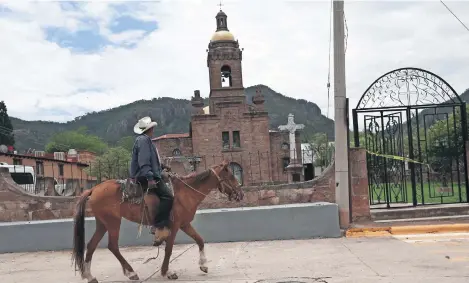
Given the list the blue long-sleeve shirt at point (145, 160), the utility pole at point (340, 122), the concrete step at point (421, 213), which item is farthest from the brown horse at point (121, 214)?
the concrete step at point (421, 213)

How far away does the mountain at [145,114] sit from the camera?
166 m

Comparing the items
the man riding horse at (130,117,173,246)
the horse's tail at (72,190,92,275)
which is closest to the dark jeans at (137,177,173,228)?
the man riding horse at (130,117,173,246)

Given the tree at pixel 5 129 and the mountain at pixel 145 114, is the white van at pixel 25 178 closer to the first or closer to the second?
the tree at pixel 5 129

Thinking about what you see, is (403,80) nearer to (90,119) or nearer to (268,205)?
(268,205)

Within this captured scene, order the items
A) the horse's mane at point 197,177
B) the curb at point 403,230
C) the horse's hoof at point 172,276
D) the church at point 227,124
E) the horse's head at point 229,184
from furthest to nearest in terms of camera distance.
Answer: the church at point 227,124 → the curb at point 403,230 → the horse's head at point 229,184 → the horse's mane at point 197,177 → the horse's hoof at point 172,276

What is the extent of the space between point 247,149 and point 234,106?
4668 millimetres

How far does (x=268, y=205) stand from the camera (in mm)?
12617

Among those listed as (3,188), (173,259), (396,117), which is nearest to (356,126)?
(396,117)

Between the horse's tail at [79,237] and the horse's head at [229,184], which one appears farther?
the horse's head at [229,184]

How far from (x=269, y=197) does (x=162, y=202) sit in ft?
17.2

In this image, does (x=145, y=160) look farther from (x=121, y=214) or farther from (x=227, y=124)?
(x=227, y=124)

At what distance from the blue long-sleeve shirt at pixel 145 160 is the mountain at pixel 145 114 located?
150 metres

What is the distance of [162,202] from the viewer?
7.80 meters

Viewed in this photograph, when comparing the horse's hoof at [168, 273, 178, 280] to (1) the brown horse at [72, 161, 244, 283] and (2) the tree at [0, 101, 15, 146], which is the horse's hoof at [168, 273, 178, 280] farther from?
(2) the tree at [0, 101, 15, 146]
